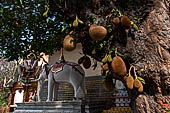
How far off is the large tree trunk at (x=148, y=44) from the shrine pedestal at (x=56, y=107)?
2.87 m

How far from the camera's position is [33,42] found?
4582 mm

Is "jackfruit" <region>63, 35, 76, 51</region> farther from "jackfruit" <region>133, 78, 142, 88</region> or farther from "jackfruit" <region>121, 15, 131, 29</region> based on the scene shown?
"jackfruit" <region>133, 78, 142, 88</region>

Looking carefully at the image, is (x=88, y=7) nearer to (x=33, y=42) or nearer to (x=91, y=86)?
(x=33, y=42)

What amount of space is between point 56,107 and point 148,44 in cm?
390

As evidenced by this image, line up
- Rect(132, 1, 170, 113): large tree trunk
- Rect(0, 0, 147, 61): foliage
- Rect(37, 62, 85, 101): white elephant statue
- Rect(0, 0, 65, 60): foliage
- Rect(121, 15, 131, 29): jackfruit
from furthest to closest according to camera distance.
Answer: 1. Rect(37, 62, 85, 101): white elephant statue
2. Rect(0, 0, 65, 60): foliage
3. Rect(0, 0, 147, 61): foliage
4. Rect(121, 15, 131, 29): jackfruit
5. Rect(132, 1, 170, 113): large tree trunk

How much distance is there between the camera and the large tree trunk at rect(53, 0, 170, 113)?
1.97m

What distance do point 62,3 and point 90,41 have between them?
2.67ft

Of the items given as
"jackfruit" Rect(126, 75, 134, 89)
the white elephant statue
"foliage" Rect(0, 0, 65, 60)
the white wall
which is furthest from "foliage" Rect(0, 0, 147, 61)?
the white wall

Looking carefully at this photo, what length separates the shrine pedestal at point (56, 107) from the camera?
15.9 feet

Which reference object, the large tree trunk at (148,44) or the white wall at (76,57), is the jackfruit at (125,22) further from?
the white wall at (76,57)

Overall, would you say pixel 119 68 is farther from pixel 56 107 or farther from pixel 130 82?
pixel 56 107

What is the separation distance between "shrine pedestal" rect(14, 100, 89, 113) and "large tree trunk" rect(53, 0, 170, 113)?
9.41ft

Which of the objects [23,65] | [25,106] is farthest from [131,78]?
[23,65]

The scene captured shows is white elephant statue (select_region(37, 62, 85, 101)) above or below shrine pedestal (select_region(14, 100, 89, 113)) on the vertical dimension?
above
